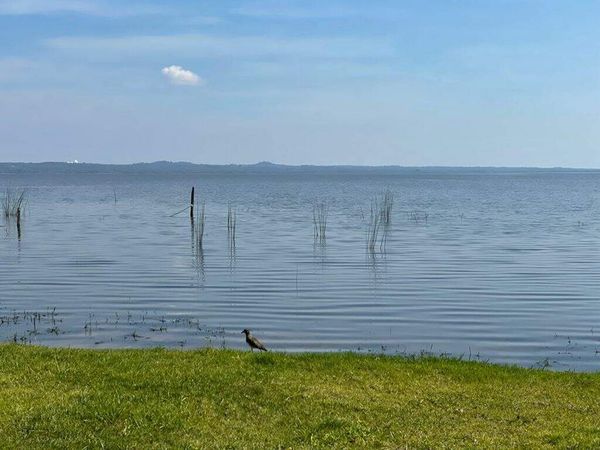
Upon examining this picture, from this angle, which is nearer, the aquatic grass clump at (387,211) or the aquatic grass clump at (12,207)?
the aquatic grass clump at (387,211)

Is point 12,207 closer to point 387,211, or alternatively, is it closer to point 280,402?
point 387,211

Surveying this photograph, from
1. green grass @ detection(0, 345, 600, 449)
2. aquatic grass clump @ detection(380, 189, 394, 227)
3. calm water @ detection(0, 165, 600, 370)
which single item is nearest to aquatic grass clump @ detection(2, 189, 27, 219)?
calm water @ detection(0, 165, 600, 370)

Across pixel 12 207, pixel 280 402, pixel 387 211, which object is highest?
pixel 387 211

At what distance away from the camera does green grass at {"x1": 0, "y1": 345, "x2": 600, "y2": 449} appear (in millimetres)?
9406

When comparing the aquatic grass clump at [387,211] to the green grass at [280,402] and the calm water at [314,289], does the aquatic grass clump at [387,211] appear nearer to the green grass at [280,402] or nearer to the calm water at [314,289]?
the calm water at [314,289]

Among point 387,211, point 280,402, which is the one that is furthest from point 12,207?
point 280,402

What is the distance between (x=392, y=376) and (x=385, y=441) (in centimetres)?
284

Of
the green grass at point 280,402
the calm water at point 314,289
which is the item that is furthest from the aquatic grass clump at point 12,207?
the green grass at point 280,402

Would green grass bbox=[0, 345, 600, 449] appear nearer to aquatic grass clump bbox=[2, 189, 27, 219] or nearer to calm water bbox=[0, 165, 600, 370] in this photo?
calm water bbox=[0, 165, 600, 370]

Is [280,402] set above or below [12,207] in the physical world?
above

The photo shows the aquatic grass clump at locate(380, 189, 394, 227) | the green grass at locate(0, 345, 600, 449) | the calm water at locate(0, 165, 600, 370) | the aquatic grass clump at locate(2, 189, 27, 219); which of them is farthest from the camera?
the aquatic grass clump at locate(2, 189, 27, 219)

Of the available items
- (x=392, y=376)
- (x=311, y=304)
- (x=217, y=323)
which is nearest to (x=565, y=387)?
(x=392, y=376)

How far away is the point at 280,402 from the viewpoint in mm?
10625

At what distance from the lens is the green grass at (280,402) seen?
370 inches
